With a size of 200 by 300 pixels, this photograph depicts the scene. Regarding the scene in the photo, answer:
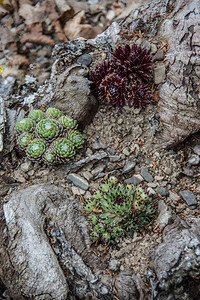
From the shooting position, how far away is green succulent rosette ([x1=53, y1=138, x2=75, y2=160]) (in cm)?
405

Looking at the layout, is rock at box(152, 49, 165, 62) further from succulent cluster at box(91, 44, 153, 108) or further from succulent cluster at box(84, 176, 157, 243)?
succulent cluster at box(84, 176, 157, 243)

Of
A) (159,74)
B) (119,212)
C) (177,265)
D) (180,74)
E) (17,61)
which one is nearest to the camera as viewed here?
(177,265)

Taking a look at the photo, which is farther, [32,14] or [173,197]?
[32,14]

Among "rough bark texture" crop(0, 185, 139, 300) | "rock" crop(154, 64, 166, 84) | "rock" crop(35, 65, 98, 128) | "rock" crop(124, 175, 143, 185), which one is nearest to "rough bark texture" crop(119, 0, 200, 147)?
"rock" crop(154, 64, 166, 84)

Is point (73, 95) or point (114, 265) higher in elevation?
point (73, 95)

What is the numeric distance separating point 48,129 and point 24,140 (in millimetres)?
469

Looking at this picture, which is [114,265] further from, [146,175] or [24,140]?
[24,140]

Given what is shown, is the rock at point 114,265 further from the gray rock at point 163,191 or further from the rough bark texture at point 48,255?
the gray rock at point 163,191

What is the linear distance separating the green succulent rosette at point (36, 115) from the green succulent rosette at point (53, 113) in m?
0.11

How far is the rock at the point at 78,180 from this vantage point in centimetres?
418

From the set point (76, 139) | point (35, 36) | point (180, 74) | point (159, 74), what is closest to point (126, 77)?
point (159, 74)

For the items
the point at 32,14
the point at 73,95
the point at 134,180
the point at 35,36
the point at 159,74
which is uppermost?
the point at 32,14

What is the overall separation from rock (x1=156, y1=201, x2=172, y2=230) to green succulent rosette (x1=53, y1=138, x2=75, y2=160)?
172 centimetres

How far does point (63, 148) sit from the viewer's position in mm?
4062
